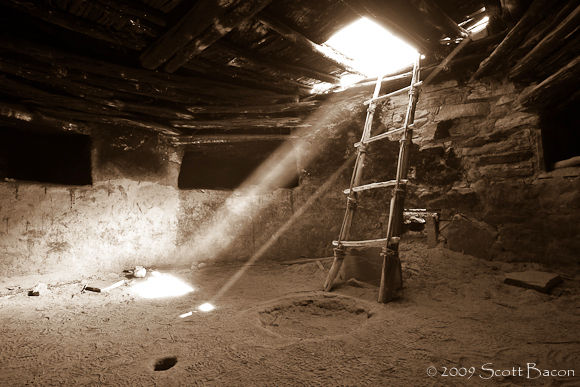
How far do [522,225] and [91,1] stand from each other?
380 centimetres

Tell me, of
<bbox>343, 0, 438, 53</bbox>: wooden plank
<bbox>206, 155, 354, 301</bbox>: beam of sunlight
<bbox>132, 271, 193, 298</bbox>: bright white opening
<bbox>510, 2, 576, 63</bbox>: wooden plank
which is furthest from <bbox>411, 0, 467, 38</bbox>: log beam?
<bbox>132, 271, 193, 298</bbox>: bright white opening

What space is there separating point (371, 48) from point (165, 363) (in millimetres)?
3208

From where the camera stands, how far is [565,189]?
2422mm

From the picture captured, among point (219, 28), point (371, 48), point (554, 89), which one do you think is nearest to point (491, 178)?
point (554, 89)

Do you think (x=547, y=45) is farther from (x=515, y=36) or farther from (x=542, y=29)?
(x=515, y=36)

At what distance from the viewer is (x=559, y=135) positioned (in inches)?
111

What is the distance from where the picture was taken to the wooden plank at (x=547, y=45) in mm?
1935

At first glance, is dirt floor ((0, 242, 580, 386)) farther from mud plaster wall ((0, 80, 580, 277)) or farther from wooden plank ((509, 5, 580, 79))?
wooden plank ((509, 5, 580, 79))

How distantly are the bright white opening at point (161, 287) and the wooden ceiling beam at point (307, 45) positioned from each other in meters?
2.47

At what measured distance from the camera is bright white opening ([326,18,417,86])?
2696 millimetres

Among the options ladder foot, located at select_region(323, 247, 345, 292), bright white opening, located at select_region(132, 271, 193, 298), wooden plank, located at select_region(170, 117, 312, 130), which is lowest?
bright white opening, located at select_region(132, 271, 193, 298)

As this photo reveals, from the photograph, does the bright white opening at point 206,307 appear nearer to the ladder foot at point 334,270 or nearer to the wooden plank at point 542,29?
the ladder foot at point 334,270

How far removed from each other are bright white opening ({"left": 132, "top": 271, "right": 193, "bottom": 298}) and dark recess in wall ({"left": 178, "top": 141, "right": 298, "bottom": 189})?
174cm

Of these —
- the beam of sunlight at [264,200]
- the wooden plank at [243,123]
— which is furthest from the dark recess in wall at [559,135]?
the wooden plank at [243,123]
